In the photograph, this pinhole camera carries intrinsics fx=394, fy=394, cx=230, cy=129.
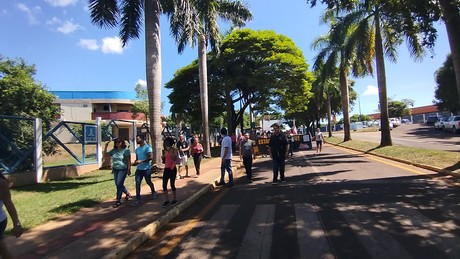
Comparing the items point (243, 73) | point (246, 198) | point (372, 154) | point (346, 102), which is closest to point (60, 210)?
point (246, 198)

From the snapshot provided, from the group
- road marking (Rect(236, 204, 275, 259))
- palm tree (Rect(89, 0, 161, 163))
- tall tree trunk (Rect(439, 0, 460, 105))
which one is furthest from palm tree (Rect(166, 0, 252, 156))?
road marking (Rect(236, 204, 275, 259))

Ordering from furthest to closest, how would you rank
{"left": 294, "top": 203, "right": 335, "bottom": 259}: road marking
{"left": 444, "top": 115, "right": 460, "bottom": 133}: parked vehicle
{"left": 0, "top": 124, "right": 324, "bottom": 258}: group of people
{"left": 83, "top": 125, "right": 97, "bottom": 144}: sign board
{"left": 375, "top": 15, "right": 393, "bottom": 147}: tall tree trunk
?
{"left": 444, "top": 115, "right": 460, "bottom": 133}: parked vehicle, {"left": 375, "top": 15, "right": 393, "bottom": 147}: tall tree trunk, {"left": 83, "top": 125, "right": 97, "bottom": 144}: sign board, {"left": 294, "top": 203, "right": 335, "bottom": 259}: road marking, {"left": 0, "top": 124, "right": 324, "bottom": 258}: group of people

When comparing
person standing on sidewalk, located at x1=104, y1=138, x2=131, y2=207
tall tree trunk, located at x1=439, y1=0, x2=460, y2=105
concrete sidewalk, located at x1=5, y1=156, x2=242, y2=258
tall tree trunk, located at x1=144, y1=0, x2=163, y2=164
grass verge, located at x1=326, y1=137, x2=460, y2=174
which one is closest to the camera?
concrete sidewalk, located at x1=5, y1=156, x2=242, y2=258

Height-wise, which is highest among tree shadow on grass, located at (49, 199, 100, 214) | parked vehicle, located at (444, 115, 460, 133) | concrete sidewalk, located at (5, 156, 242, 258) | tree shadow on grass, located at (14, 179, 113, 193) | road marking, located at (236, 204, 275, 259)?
parked vehicle, located at (444, 115, 460, 133)

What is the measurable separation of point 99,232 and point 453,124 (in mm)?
39816

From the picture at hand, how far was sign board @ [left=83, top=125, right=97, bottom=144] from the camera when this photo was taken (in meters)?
17.2

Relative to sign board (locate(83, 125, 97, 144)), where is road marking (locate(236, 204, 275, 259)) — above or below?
below

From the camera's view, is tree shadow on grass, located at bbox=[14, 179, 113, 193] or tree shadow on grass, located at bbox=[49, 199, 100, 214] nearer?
tree shadow on grass, located at bbox=[49, 199, 100, 214]

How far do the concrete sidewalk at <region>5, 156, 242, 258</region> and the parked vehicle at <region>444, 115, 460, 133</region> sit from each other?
35799mm

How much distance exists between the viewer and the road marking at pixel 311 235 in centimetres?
528

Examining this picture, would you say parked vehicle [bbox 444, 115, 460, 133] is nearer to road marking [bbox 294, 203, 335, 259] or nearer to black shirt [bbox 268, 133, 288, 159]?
black shirt [bbox 268, 133, 288, 159]

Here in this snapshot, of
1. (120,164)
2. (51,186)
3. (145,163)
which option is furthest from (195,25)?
(120,164)

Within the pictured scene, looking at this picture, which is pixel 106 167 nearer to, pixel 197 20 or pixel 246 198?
pixel 197 20

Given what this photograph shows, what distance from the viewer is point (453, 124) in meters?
38.4
